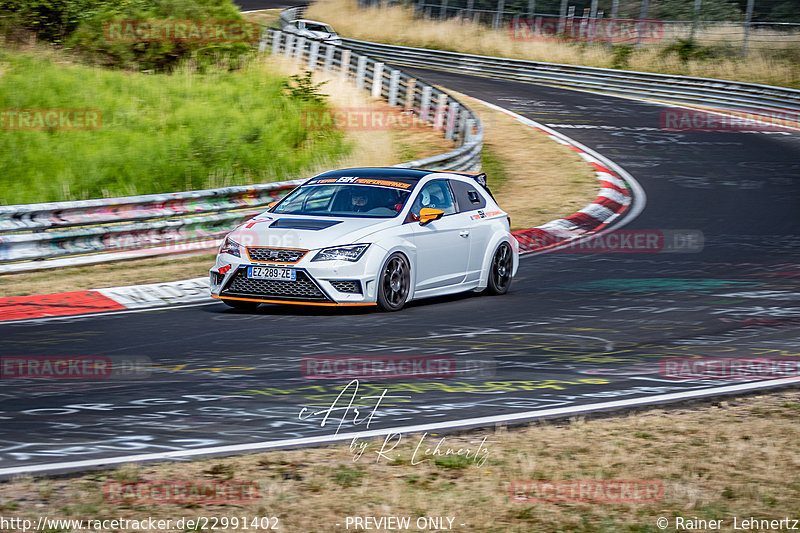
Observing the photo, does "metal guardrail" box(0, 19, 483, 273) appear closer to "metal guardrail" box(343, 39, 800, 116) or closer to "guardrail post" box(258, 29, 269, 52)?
"metal guardrail" box(343, 39, 800, 116)

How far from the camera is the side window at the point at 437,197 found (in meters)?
11.6

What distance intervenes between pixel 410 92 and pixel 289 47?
10235 millimetres

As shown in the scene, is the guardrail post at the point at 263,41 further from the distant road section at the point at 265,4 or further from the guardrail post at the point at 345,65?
the distant road section at the point at 265,4

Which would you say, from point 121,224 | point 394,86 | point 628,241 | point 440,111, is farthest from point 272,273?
point 394,86

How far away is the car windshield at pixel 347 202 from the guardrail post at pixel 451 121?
14.0 meters

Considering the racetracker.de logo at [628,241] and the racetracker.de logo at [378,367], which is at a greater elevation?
the racetracker.de logo at [378,367]

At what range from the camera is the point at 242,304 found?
11094 mm

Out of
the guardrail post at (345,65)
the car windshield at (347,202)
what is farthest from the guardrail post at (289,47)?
the car windshield at (347,202)

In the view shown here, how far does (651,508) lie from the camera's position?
16.2 ft

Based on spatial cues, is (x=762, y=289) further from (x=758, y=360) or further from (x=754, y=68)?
(x=754, y=68)

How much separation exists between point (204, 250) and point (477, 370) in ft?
27.1

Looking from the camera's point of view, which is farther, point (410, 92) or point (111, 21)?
point (111, 21)

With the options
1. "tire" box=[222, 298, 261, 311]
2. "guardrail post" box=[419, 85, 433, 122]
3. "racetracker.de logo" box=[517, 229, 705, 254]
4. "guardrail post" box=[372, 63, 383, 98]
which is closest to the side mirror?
"tire" box=[222, 298, 261, 311]

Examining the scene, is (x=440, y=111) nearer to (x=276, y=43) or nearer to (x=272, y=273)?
(x=276, y=43)
